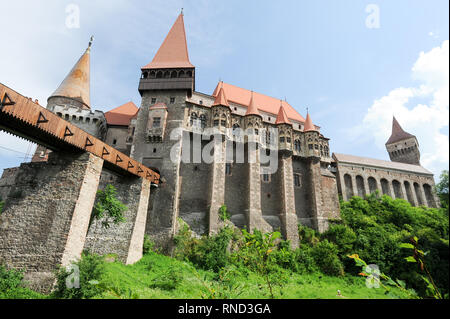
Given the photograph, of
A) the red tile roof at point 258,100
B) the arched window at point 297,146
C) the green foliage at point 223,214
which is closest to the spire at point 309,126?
the arched window at point 297,146

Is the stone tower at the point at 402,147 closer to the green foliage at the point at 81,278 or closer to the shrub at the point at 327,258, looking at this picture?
the shrub at the point at 327,258

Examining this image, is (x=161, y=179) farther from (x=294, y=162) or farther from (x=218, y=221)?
(x=294, y=162)

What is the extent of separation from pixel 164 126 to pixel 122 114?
1016 centimetres

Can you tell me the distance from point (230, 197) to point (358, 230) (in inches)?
574

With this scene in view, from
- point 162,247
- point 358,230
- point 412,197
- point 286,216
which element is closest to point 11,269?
point 162,247

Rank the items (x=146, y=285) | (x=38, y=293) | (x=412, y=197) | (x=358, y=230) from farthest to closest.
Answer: (x=412, y=197) < (x=358, y=230) < (x=146, y=285) < (x=38, y=293)

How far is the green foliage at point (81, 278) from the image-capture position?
35.0ft

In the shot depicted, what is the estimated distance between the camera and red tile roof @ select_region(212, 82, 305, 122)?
3516cm

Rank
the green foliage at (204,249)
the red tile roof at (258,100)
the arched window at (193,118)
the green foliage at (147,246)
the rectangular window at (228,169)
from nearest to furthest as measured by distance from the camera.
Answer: the green foliage at (204,249) → the green foliage at (147,246) → the arched window at (193,118) → the rectangular window at (228,169) → the red tile roof at (258,100)

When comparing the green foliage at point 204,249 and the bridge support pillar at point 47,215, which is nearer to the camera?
the bridge support pillar at point 47,215

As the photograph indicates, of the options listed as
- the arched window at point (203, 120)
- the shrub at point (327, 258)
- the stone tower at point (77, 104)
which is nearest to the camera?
the shrub at point (327, 258)

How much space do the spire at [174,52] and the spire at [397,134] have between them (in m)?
51.3

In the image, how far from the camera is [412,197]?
149 feet

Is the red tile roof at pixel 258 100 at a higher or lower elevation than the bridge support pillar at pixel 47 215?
higher
